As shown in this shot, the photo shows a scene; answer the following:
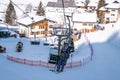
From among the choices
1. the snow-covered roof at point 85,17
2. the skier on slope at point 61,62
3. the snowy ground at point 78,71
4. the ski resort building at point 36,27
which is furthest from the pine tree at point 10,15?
the skier on slope at point 61,62

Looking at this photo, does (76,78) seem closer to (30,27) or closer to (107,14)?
(30,27)

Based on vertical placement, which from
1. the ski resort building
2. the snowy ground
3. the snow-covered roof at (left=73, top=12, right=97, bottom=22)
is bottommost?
the snowy ground

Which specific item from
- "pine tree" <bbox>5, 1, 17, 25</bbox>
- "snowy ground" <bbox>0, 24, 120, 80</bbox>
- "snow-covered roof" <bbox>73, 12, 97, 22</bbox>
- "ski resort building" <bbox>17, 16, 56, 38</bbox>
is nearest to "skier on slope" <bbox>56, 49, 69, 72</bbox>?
"snowy ground" <bbox>0, 24, 120, 80</bbox>

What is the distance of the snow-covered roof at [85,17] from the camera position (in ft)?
152

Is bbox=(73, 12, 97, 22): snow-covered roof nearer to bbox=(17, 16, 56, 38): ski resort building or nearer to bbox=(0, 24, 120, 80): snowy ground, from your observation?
bbox=(17, 16, 56, 38): ski resort building

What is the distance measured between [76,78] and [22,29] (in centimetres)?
3194

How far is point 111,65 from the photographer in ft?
60.2

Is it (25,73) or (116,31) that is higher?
(116,31)

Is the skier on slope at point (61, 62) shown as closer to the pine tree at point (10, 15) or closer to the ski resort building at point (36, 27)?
the ski resort building at point (36, 27)

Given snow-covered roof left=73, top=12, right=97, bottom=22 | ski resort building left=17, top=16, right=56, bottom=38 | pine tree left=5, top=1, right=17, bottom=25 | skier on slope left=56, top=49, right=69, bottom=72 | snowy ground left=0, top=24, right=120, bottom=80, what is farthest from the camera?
pine tree left=5, top=1, right=17, bottom=25

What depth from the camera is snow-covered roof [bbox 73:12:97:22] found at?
152 feet

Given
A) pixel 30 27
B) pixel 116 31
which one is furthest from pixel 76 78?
pixel 30 27

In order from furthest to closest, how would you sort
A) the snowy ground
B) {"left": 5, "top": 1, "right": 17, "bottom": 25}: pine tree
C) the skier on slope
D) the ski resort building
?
{"left": 5, "top": 1, "right": 17, "bottom": 25}: pine tree, the ski resort building, the skier on slope, the snowy ground

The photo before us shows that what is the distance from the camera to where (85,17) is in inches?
1850
